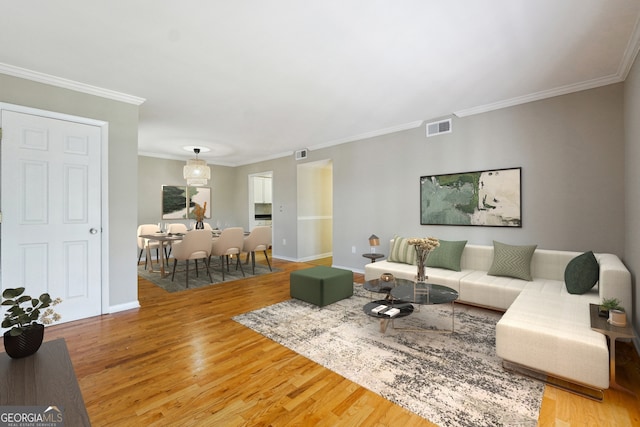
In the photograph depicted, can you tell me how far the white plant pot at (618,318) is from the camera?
6.18 feet

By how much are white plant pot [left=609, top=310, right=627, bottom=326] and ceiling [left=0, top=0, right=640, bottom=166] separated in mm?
2073

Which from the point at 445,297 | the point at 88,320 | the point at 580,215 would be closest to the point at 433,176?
the point at 580,215

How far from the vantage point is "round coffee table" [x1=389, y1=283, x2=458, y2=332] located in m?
2.59

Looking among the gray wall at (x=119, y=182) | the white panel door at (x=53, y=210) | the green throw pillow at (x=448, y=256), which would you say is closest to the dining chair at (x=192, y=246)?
the gray wall at (x=119, y=182)

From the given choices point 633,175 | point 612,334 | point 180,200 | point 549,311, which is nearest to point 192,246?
point 180,200

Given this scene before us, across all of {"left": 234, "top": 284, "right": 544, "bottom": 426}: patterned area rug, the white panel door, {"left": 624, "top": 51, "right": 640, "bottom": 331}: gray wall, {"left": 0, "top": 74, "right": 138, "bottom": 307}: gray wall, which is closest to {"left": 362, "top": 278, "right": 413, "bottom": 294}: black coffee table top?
{"left": 234, "top": 284, "right": 544, "bottom": 426}: patterned area rug

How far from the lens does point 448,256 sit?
12.6 ft

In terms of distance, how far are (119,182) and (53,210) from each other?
66 centimetres

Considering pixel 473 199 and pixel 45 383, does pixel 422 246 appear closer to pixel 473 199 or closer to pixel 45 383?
pixel 473 199

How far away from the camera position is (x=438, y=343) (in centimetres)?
253

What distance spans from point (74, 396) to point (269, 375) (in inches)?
50.7

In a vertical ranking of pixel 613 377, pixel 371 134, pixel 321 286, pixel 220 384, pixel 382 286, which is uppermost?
pixel 371 134

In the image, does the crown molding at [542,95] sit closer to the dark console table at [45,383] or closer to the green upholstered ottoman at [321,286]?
the green upholstered ottoman at [321,286]

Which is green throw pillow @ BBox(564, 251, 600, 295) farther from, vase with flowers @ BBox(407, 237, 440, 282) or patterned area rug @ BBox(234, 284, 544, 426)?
vase with flowers @ BBox(407, 237, 440, 282)
